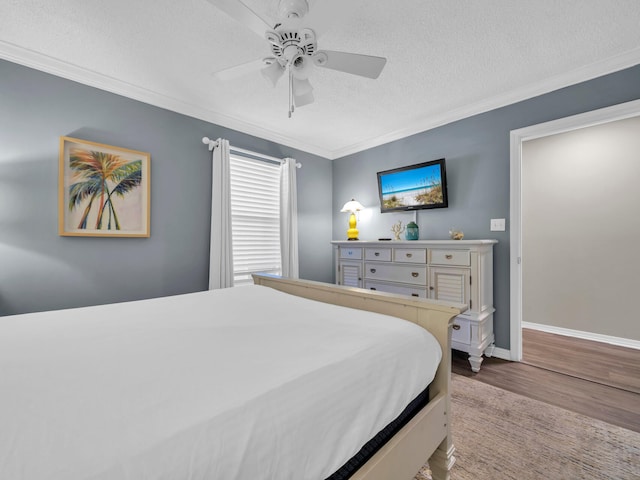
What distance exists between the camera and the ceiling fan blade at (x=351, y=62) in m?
1.54

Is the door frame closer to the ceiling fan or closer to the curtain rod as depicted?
the ceiling fan

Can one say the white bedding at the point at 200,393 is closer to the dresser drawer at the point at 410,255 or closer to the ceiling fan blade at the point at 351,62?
the ceiling fan blade at the point at 351,62

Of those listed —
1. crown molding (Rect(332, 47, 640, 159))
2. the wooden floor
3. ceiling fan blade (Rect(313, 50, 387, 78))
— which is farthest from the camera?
crown molding (Rect(332, 47, 640, 159))

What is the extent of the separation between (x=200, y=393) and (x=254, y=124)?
10.4 feet

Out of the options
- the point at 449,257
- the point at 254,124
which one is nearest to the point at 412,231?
the point at 449,257

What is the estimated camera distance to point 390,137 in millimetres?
3590

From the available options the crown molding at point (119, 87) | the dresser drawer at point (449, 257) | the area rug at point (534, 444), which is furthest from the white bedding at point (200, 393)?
the crown molding at point (119, 87)

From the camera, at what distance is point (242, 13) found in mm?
1312

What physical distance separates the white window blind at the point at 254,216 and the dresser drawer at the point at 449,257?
6.07 ft

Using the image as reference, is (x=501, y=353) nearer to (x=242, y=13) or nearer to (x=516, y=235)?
(x=516, y=235)

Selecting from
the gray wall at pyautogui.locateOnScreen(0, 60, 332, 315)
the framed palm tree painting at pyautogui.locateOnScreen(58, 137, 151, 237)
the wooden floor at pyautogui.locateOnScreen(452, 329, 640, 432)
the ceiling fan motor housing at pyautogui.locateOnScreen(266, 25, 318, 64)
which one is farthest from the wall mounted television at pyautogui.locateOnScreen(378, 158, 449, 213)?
the framed palm tree painting at pyautogui.locateOnScreen(58, 137, 151, 237)

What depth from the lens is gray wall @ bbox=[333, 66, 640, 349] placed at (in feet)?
7.42

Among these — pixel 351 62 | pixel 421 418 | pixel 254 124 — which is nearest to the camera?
pixel 421 418

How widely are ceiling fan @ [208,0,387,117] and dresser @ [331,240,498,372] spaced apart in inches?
67.8
